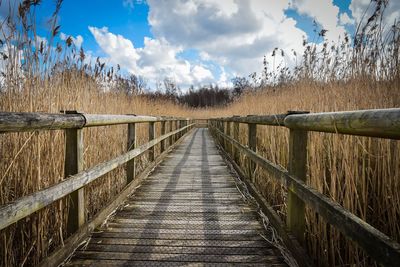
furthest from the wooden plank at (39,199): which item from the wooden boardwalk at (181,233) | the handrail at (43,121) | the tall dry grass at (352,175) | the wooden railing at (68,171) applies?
the tall dry grass at (352,175)

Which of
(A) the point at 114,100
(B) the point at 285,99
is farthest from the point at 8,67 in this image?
(B) the point at 285,99

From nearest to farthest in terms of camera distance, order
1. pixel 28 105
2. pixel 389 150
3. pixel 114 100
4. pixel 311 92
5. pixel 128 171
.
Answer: pixel 389 150 < pixel 28 105 < pixel 311 92 < pixel 128 171 < pixel 114 100

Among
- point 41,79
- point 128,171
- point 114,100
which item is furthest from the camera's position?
point 114,100

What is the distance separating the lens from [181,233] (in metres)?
2.29

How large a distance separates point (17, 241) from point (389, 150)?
2522mm

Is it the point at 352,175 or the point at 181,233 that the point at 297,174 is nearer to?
the point at 352,175

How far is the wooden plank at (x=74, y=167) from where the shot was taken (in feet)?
6.39

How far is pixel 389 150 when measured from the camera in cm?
182

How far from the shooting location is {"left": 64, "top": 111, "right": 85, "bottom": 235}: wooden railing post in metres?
1.95

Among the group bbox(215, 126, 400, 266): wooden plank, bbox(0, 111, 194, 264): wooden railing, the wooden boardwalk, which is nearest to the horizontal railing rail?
bbox(0, 111, 194, 264): wooden railing

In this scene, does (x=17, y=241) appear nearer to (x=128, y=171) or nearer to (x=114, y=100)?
(x=128, y=171)

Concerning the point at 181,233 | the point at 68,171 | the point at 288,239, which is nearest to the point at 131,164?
the point at 181,233

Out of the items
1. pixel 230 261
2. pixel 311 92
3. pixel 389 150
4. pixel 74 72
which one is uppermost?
pixel 74 72

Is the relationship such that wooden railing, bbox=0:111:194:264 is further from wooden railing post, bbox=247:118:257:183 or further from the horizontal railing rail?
wooden railing post, bbox=247:118:257:183
